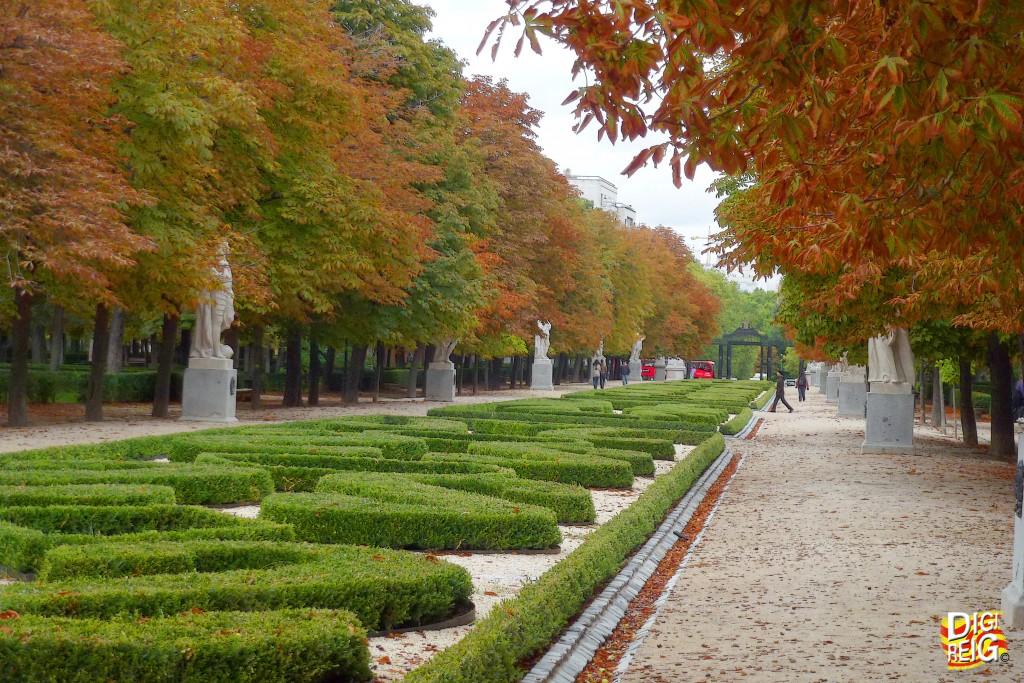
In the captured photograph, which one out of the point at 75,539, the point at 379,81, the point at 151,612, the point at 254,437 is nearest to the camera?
the point at 151,612

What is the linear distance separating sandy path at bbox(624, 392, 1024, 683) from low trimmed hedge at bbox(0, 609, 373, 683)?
66.2 inches

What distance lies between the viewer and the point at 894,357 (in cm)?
2177

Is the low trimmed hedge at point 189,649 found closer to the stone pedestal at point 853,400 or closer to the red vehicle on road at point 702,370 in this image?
the stone pedestal at point 853,400

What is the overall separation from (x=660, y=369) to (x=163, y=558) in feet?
284

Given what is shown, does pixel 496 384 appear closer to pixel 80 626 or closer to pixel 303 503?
pixel 303 503

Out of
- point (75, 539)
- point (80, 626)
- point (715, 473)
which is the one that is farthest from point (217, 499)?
point (715, 473)

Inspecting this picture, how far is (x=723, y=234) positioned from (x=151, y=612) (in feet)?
44.9

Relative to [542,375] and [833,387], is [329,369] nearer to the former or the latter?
[542,375]

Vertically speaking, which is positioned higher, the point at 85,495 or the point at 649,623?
the point at 85,495

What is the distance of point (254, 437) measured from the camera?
629 inches

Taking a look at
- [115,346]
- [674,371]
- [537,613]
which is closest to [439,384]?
[115,346]

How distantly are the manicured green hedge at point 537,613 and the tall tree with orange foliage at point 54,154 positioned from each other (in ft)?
30.7

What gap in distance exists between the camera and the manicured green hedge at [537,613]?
5117 millimetres

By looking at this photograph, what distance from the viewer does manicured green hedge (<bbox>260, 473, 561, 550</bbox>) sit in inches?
358
